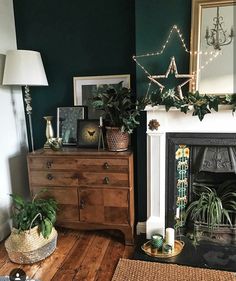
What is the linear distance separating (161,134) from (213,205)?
2.50 ft

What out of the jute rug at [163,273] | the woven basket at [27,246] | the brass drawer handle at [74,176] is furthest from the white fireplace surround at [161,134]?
the woven basket at [27,246]

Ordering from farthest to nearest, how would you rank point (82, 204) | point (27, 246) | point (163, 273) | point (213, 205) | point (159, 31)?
point (82, 204), point (213, 205), point (159, 31), point (27, 246), point (163, 273)

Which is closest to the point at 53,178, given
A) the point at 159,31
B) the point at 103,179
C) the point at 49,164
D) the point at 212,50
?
the point at 49,164

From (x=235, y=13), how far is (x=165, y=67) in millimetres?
632

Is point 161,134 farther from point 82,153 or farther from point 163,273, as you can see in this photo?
→ point 163,273

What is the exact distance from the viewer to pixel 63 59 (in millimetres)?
2600

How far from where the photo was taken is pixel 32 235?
2.01 m

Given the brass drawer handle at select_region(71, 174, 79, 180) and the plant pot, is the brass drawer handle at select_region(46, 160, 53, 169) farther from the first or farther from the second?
the plant pot

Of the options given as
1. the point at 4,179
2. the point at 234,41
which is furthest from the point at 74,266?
the point at 234,41

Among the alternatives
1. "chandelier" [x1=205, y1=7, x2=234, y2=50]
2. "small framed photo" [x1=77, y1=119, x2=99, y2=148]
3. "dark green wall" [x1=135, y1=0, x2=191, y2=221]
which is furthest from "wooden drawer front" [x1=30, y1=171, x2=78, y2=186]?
"chandelier" [x1=205, y1=7, x2=234, y2=50]

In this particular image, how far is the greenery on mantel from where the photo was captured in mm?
1898

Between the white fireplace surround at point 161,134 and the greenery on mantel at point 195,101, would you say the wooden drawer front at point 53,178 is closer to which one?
the white fireplace surround at point 161,134

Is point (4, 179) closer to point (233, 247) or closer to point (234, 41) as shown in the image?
point (233, 247)

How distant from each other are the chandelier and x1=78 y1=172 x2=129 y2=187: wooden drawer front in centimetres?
126
